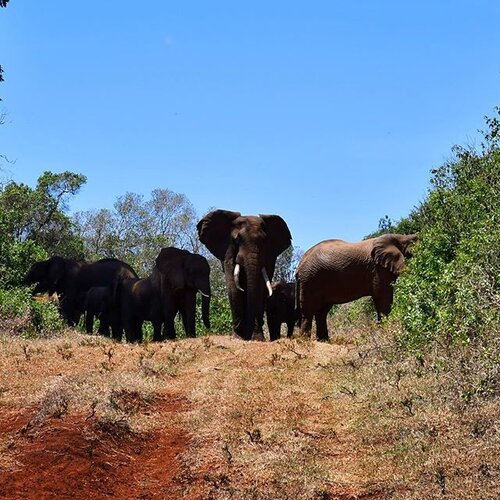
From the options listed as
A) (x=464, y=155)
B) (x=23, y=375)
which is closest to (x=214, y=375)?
(x=23, y=375)

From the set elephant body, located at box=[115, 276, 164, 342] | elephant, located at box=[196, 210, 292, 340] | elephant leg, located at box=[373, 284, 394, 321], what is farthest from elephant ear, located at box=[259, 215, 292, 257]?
elephant body, located at box=[115, 276, 164, 342]

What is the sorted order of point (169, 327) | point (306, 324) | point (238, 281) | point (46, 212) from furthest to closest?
point (46, 212) < point (169, 327) < point (306, 324) < point (238, 281)

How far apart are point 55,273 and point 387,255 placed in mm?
9903

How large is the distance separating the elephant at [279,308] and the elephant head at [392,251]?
6022 millimetres

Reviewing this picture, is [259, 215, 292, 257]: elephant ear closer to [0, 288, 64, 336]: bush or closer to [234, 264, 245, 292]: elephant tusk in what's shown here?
[234, 264, 245, 292]: elephant tusk

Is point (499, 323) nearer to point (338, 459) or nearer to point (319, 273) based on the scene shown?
point (338, 459)

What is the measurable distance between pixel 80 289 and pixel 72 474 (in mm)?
16699

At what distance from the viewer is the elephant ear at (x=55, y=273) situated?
76.0 feet

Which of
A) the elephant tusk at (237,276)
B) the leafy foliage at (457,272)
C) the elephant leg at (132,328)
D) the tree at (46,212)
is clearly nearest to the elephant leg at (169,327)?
the elephant leg at (132,328)

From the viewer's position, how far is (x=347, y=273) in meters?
18.5

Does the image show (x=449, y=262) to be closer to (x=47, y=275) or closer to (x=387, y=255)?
(x=387, y=255)

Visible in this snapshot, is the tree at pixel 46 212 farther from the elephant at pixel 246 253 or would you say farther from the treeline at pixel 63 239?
the elephant at pixel 246 253

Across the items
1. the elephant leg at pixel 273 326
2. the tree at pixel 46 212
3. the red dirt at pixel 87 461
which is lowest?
the red dirt at pixel 87 461

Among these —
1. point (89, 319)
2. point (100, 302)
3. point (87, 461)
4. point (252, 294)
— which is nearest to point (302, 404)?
point (87, 461)
